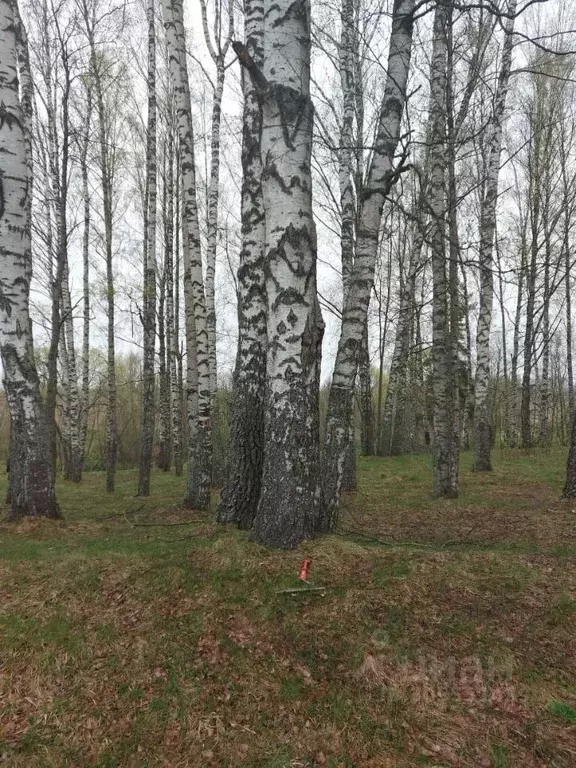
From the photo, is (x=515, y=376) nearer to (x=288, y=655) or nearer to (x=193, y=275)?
(x=193, y=275)

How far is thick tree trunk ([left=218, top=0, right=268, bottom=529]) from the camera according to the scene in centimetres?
463

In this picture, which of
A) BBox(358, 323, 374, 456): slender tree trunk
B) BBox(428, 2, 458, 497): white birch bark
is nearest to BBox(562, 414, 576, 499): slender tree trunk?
BBox(428, 2, 458, 497): white birch bark

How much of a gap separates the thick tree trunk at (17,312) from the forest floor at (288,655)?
1.64m

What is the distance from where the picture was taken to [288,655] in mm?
2828

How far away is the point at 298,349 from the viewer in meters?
3.79

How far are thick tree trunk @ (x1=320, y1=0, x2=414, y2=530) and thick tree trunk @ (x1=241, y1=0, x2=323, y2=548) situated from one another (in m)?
0.76

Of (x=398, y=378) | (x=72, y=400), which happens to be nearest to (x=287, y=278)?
(x=72, y=400)

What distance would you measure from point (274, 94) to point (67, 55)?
554 cm

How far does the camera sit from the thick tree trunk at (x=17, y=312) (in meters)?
5.64

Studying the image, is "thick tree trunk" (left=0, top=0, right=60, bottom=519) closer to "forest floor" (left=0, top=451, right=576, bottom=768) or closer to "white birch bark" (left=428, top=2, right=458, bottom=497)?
"forest floor" (left=0, top=451, right=576, bottom=768)

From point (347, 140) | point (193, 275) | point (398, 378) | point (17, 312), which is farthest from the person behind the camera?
point (398, 378)

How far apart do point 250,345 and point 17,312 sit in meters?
3.35

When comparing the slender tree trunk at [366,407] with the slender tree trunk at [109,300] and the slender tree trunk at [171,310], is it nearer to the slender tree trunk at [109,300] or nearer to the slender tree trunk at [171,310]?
the slender tree trunk at [171,310]

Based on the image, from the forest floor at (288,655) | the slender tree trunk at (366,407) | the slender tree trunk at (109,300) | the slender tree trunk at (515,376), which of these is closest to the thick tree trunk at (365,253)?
the forest floor at (288,655)
